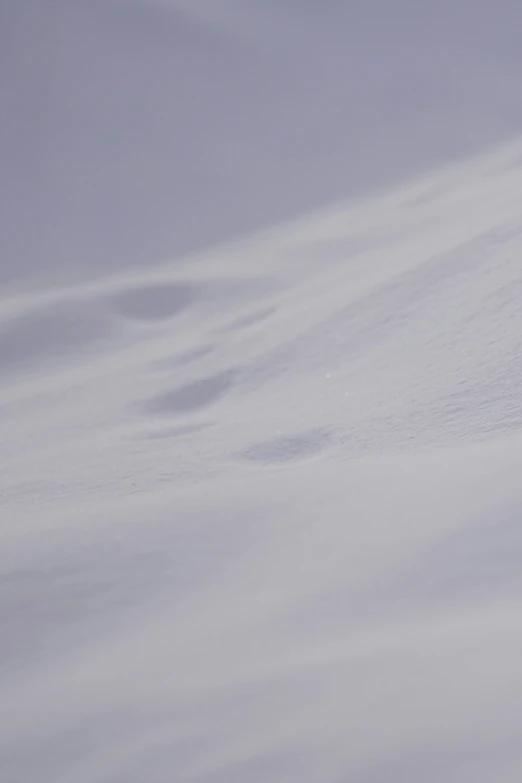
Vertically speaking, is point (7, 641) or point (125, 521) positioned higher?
point (125, 521)

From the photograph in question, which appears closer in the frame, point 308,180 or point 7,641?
point 7,641

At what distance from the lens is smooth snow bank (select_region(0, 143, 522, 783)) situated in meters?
1.73

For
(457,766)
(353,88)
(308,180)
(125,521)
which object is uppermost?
(353,88)

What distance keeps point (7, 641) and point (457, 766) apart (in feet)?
3.70

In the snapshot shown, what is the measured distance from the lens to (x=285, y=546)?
235cm

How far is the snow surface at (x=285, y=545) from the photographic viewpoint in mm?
1731

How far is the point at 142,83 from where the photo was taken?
7270 millimetres

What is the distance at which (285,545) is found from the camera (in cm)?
236

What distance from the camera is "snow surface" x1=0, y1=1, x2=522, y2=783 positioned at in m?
1.73

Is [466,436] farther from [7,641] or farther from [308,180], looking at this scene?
[308,180]

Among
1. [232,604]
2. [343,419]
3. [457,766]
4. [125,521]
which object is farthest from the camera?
[343,419]

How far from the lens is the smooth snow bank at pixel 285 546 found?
68.2 inches

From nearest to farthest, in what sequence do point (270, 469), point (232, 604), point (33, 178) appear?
point (232, 604)
point (270, 469)
point (33, 178)

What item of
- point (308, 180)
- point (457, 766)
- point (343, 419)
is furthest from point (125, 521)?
point (308, 180)
